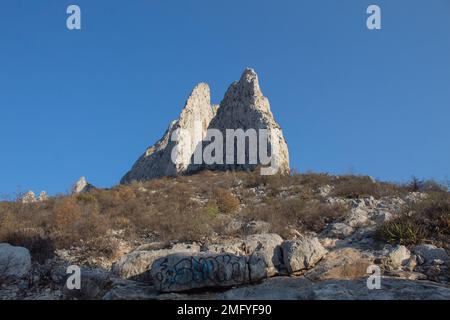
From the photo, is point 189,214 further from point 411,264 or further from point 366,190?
point 411,264

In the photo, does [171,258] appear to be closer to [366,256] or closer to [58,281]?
[58,281]

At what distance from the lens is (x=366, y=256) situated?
416 inches

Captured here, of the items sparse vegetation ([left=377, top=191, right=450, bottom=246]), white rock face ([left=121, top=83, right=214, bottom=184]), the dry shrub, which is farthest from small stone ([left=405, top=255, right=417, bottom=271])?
white rock face ([left=121, top=83, right=214, bottom=184])

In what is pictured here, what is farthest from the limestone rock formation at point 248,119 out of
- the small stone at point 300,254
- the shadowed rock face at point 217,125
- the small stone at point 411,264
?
the small stone at point 411,264

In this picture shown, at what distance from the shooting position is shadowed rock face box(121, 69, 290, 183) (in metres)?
36.4

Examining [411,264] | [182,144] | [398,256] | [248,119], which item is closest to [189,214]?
[398,256]

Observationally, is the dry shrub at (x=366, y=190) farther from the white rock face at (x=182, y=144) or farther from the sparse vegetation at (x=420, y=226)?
the white rock face at (x=182, y=144)

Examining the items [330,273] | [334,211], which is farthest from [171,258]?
[334,211]

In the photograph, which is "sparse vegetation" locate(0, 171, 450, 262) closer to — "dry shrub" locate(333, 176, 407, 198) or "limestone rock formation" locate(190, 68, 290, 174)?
"dry shrub" locate(333, 176, 407, 198)

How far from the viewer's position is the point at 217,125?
4259cm

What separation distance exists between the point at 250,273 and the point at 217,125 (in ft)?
110

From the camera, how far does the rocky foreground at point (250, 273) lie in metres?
8.71

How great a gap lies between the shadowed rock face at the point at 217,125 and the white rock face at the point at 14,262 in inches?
818

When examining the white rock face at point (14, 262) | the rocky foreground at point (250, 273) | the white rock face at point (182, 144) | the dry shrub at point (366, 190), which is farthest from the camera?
the white rock face at point (182, 144)
